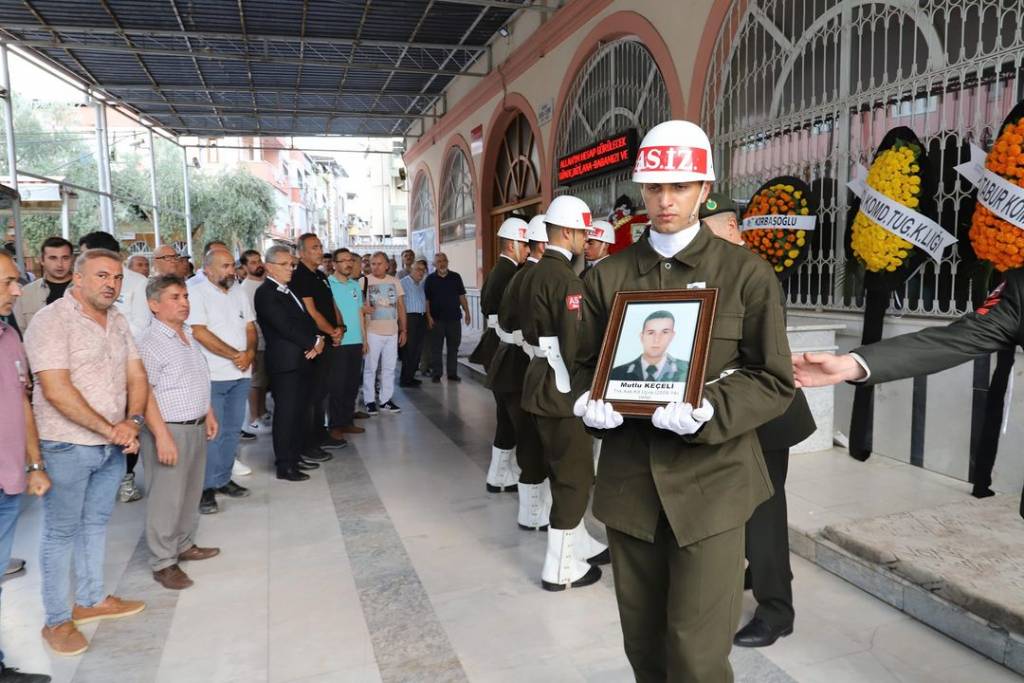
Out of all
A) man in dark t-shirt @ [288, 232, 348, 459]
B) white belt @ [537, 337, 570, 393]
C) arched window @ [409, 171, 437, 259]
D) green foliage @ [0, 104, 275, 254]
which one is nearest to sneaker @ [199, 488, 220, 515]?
man in dark t-shirt @ [288, 232, 348, 459]

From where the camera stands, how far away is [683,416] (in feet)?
4.81

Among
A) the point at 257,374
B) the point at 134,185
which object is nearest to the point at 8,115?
the point at 257,374

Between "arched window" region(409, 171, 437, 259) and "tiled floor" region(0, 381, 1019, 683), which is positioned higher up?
"arched window" region(409, 171, 437, 259)

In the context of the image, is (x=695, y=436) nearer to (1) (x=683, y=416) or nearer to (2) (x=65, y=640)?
(1) (x=683, y=416)

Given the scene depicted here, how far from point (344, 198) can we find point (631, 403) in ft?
289

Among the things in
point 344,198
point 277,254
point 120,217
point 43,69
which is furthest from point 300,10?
point 344,198

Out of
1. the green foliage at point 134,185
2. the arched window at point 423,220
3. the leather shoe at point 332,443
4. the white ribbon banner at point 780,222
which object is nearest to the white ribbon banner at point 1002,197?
the white ribbon banner at point 780,222

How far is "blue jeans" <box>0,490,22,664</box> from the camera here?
2.44m

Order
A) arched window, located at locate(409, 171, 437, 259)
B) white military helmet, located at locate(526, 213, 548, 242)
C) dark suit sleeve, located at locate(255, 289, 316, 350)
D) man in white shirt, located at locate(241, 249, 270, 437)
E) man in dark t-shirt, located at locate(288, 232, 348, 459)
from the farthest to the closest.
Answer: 1. arched window, located at locate(409, 171, 437, 259)
2. man in white shirt, located at locate(241, 249, 270, 437)
3. man in dark t-shirt, located at locate(288, 232, 348, 459)
4. dark suit sleeve, located at locate(255, 289, 316, 350)
5. white military helmet, located at locate(526, 213, 548, 242)

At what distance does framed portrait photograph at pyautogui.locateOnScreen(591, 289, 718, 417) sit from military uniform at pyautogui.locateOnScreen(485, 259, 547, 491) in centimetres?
186

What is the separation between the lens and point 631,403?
60.9 inches

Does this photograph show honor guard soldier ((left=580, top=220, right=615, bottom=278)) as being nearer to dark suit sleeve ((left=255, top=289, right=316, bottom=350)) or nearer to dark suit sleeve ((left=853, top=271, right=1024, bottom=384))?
dark suit sleeve ((left=255, top=289, right=316, bottom=350))

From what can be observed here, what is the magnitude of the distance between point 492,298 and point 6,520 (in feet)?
9.20

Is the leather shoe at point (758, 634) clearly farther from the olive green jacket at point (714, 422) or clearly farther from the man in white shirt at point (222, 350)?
the man in white shirt at point (222, 350)
